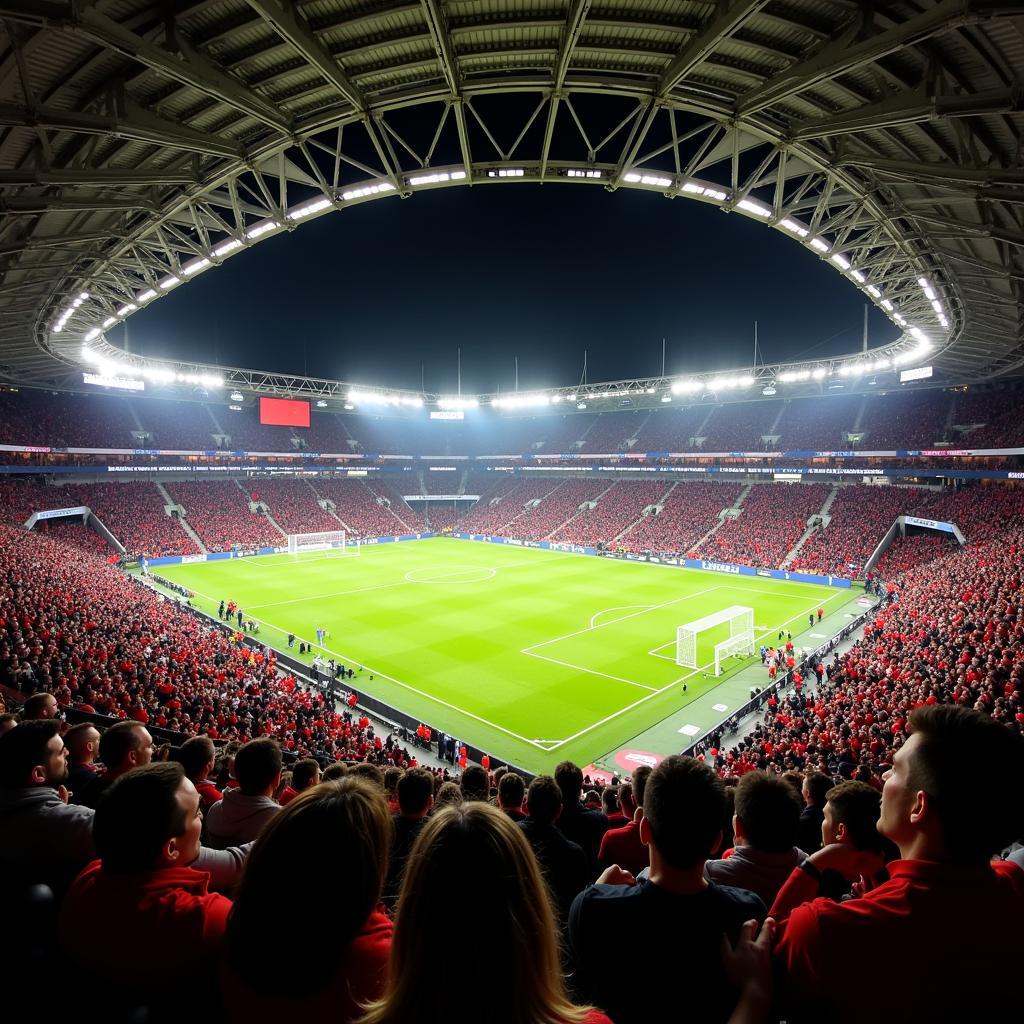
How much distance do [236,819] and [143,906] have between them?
2561 mm

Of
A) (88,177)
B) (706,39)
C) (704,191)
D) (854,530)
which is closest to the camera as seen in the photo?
(706,39)

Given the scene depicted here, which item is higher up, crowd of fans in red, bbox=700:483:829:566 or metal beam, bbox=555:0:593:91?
metal beam, bbox=555:0:593:91

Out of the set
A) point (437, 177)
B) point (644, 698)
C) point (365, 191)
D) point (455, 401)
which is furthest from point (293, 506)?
point (437, 177)

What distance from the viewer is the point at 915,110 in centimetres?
978

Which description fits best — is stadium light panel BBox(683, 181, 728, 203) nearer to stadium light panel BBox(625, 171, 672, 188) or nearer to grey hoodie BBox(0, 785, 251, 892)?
stadium light panel BBox(625, 171, 672, 188)

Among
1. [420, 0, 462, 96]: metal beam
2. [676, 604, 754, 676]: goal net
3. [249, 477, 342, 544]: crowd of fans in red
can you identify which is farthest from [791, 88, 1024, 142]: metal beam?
[249, 477, 342, 544]: crowd of fans in red

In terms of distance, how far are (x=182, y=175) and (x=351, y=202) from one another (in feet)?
11.7

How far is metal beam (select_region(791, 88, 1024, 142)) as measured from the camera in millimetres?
8992

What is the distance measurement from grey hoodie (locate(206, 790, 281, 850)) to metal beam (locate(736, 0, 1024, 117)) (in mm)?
11687

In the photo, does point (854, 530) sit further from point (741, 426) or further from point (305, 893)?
point (305, 893)

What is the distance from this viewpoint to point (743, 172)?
19859 mm

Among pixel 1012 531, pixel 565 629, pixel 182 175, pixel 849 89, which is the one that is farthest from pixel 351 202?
pixel 1012 531


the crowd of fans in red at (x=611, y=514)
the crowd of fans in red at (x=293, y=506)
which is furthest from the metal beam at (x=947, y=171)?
the crowd of fans in red at (x=293, y=506)

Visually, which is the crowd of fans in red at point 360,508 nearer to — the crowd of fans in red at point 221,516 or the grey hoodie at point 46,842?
the crowd of fans in red at point 221,516
